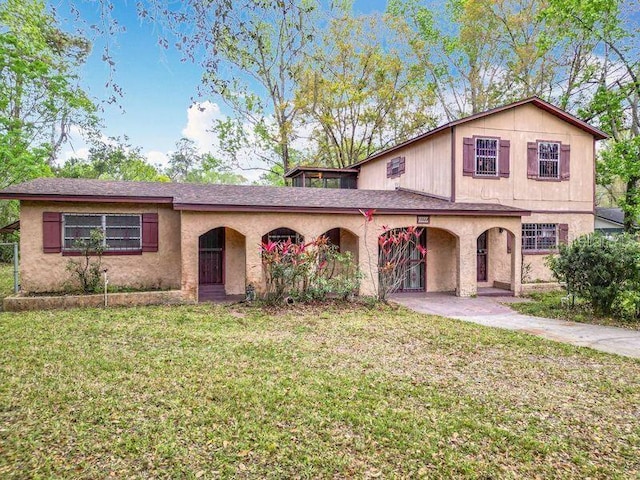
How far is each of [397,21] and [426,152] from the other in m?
14.9

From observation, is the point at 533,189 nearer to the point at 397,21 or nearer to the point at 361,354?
the point at 361,354

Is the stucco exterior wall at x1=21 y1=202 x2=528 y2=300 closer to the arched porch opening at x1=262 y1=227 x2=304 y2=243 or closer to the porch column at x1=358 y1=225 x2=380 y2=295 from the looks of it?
the porch column at x1=358 y1=225 x2=380 y2=295

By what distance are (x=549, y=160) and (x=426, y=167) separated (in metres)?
4.30

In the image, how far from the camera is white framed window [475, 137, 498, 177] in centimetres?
1379

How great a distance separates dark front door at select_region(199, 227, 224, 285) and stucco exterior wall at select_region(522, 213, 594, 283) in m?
10.3

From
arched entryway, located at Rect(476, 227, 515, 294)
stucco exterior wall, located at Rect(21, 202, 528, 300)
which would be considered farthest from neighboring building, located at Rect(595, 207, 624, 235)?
stucco exterior wall, located at Rect(21, 202, 528, 300)

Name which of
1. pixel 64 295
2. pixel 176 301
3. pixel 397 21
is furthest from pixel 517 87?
pixel 64 295

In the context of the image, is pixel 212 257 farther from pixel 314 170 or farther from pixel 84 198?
pixel 314 170

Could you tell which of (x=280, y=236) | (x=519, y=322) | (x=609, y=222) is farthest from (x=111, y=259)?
(x=609, y=222)

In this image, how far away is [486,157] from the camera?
13.9 metres

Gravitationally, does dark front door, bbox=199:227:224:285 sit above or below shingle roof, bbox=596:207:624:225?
below

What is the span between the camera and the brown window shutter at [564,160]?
1445 cm

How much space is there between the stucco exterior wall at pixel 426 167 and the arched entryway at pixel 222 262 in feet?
23.4

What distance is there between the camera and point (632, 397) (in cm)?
486
